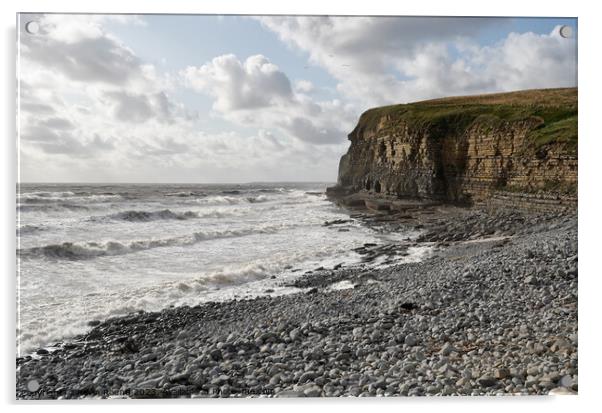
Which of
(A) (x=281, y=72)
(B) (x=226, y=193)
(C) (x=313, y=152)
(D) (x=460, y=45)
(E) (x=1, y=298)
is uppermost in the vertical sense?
(D) (x=460, y=45)

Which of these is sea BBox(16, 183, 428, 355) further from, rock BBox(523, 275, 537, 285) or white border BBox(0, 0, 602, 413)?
rock BBox(523, 275, 537, 285)

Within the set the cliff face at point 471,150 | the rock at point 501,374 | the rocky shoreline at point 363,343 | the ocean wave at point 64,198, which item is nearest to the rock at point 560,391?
the rocky shoreline at point 363,343

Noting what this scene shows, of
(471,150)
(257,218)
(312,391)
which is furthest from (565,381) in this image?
(471,150)

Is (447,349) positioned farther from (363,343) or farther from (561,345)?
(561,345)

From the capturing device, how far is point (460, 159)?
661 cm

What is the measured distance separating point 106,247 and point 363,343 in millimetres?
2532

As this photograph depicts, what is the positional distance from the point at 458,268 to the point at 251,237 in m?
2.32

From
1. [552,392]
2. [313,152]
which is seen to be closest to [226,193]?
[313,152]

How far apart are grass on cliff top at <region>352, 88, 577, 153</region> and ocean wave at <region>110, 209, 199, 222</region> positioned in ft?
6.69

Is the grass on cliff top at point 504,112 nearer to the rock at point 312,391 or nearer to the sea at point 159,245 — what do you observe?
the sea at point 159,245

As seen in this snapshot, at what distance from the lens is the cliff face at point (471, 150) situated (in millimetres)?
4340

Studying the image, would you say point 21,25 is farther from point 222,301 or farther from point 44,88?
point 222,301

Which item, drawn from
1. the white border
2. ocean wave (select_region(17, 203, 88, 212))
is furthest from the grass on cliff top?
ocean wave (select_region(17, 203, 88, 212))
